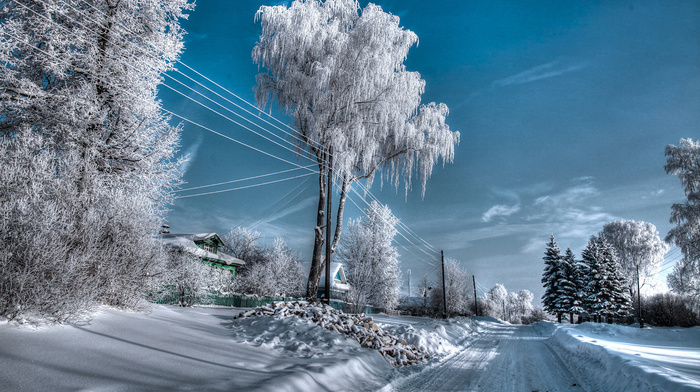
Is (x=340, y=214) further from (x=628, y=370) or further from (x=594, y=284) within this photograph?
(x=594, y=284)

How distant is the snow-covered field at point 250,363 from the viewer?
4285mm

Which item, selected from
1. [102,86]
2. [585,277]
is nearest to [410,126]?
[102,86]

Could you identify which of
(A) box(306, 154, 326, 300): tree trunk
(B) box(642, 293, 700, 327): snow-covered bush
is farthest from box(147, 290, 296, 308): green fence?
(B) box(642, 293, 700, 327): snow-covered bush

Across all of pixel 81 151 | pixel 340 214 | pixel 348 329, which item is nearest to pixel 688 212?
pixel 340 214

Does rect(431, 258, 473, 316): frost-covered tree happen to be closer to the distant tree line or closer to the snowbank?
the distant tree line

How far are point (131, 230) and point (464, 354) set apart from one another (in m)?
10.5

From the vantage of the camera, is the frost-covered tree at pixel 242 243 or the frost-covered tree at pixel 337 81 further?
the frost-covered tree at pixel 242 243

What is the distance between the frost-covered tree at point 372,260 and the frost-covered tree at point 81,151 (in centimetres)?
2299

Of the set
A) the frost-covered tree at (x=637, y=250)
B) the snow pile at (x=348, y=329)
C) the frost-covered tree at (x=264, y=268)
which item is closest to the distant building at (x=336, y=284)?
the frost-covered tree at (x=264, y=268)

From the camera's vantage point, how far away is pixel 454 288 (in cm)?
5500

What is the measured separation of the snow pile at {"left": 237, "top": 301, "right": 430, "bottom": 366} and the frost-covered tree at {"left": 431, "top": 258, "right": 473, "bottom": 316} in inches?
1617

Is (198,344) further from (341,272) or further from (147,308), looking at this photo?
(341,272)

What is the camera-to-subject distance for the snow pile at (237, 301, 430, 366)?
881cm

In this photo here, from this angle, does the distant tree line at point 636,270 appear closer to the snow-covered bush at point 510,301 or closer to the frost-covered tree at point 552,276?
the frost-covered tree at point 552,276
